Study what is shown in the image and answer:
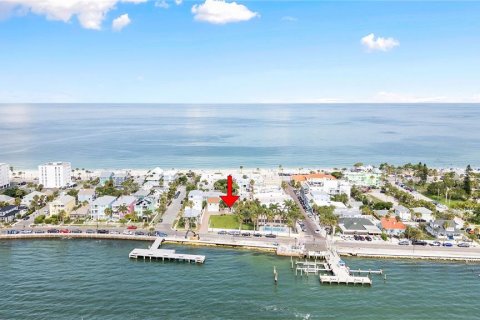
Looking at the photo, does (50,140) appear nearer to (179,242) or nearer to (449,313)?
(179,242)

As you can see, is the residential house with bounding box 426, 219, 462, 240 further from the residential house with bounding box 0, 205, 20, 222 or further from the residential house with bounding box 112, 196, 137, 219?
the residential house with bounding box 0, 205, 20, 222

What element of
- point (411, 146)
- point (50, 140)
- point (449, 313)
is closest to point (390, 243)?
point (449, 313)

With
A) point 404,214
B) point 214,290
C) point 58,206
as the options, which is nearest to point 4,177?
point 58,206

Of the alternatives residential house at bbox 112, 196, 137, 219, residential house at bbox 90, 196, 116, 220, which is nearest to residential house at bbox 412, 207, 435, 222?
residential house at bbox 112, 196, 137, 219

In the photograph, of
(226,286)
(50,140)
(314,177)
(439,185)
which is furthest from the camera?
(50,140)

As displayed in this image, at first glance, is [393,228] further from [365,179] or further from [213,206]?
[365,179]

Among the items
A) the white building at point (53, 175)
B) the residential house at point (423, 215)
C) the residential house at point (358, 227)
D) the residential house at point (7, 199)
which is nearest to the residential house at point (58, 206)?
the residential house at point (7, 199)

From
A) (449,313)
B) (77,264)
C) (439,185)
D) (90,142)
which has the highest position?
(90,142)
